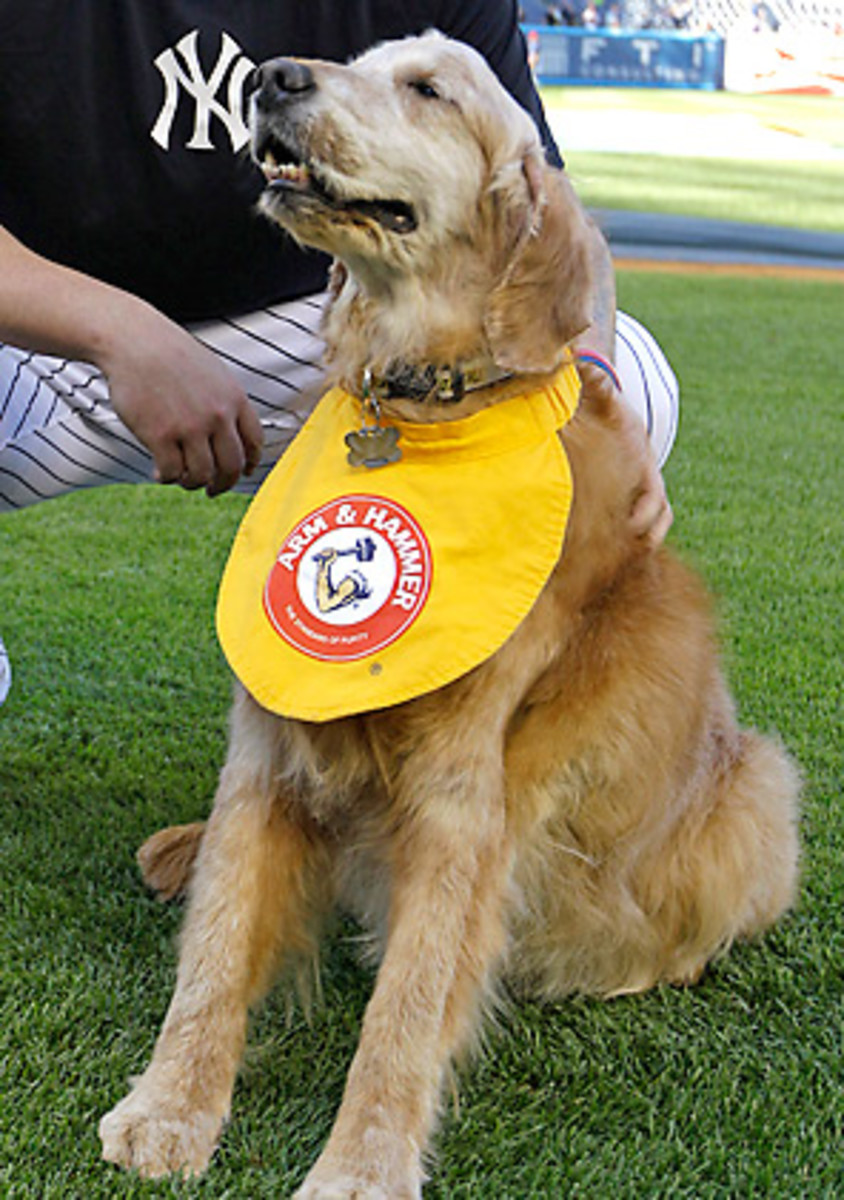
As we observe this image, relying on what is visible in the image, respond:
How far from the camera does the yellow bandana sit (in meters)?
2.12

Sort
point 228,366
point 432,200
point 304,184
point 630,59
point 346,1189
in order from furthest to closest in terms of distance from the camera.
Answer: point 630,59
point 228,366
point 432,200
point 304,184
point 346,1189

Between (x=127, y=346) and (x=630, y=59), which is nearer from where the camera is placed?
(x=127, y=346)

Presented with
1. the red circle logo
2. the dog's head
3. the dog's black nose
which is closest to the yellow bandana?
the red circle logo

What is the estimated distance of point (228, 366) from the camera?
9.78 ft

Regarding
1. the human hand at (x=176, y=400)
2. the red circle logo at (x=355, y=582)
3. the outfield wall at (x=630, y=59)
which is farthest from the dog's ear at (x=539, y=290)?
the outfield wall at (x=630, y=59)

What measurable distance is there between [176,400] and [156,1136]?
41.1 inches

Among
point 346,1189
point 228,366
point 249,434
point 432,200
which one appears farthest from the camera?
point 228,366

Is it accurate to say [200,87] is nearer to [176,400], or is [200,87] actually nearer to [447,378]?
[176,400]

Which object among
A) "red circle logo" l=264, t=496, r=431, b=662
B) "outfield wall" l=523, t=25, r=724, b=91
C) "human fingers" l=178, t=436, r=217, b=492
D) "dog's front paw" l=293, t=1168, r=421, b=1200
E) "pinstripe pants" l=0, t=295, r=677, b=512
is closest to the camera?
"dog's front paw" l=293, t=1168, r=421, b=1200

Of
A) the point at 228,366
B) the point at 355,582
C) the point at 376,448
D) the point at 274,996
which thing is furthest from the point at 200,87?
the point at 274,996

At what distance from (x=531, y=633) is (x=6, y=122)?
1.37m

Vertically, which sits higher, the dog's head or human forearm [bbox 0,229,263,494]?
the dog's head

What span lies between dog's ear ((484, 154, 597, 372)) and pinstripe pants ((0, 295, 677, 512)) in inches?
31.4

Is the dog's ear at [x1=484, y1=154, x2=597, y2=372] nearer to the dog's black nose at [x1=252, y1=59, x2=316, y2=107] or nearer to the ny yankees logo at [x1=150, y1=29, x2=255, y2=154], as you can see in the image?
the dog's black nose at [x1=252, y1=59, x2=316, y2=107]
